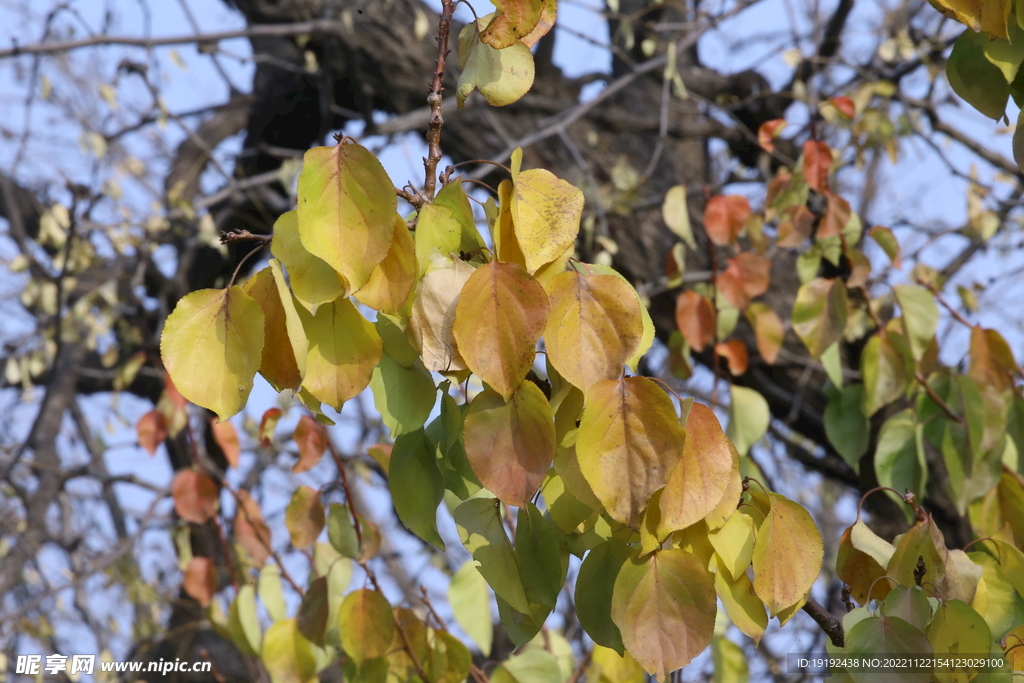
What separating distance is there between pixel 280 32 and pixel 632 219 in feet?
3.14

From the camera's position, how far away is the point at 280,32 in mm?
2010

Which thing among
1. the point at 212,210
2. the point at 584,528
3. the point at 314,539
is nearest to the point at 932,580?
the point at 584,528

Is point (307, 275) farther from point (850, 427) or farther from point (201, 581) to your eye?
point (201, 581)

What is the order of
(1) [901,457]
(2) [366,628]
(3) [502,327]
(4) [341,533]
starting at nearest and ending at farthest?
(3) [502,327] → (2) [366,628] → (4) [341,533] → (1) [901,457]

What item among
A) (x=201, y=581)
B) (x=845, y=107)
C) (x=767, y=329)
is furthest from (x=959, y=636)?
(x=201, y=581)

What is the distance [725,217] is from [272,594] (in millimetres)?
998

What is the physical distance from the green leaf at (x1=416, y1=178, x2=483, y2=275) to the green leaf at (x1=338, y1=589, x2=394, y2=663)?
0.46 m

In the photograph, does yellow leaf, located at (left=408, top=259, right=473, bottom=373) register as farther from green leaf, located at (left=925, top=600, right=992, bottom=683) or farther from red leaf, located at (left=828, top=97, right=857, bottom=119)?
red leaf, located at (left=828, top=97, right=857, bottom=119)

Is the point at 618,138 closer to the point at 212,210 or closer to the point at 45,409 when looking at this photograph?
the point at 212,210

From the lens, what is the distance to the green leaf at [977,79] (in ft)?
1.95

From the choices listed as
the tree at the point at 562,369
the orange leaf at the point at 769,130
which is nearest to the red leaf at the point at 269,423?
the tree at the point at 562,369

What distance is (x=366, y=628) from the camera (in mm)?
837

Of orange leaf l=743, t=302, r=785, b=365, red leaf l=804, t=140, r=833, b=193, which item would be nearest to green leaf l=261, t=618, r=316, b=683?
orange leaf l=743, t=302, r=785, b=365

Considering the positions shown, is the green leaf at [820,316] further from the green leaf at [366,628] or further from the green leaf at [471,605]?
the green leaf at [366,628]
